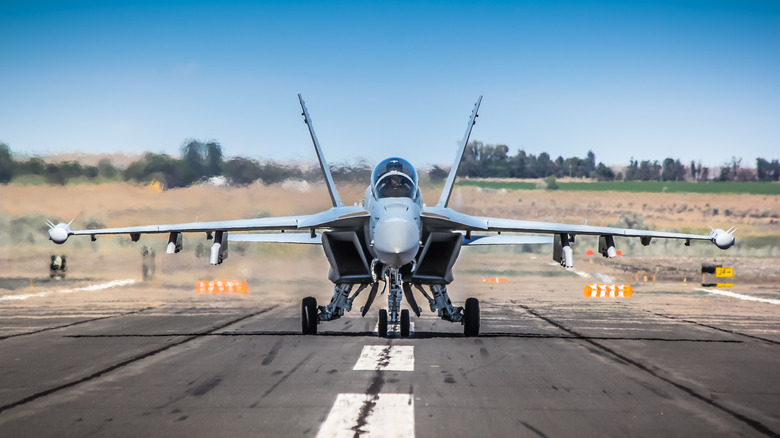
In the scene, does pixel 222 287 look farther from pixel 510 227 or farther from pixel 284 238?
pixel 510 227

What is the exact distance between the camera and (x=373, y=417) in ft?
25.7

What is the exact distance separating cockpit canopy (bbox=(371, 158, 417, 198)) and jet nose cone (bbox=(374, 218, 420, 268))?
5.29 feet

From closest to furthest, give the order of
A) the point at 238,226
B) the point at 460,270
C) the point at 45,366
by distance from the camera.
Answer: the point at 45,366 < the point at 238,226 < the point at 460,270

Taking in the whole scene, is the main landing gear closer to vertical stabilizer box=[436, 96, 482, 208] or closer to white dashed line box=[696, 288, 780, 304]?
vertical stabilizer box=[436, 96, 482, 208]

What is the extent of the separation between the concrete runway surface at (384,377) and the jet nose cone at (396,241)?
5.60 feet

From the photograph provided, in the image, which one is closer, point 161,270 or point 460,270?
point 161,270

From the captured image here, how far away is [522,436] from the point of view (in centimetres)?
714

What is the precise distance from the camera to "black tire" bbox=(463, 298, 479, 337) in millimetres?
15625

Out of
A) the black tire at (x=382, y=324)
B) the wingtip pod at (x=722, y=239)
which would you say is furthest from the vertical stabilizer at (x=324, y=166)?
the wingtip pod at (x=722, y=239)

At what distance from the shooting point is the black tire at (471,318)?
15625mm

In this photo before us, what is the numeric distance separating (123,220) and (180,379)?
73.3 feet

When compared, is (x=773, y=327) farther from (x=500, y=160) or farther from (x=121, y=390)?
(x=500, y=160)

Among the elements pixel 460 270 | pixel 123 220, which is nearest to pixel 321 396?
pixel 123 220

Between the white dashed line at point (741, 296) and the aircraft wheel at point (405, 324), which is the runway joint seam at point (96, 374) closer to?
the aircraft wheel at point (405, 324)
